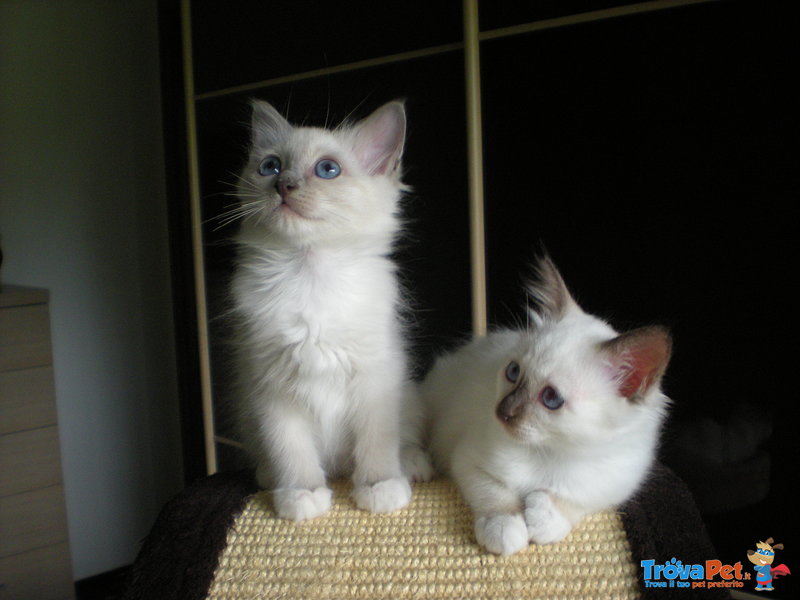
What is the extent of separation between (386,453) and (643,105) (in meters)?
0.90

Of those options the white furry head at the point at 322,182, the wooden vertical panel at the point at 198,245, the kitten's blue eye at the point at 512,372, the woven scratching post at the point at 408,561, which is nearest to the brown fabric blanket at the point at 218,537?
the woven scratching post at the point at 408,561

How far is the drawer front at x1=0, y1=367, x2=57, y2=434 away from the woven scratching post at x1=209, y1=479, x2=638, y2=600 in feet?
3.72

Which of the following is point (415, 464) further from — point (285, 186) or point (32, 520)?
point (32, 520)

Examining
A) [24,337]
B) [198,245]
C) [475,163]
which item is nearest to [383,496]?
[475,163]

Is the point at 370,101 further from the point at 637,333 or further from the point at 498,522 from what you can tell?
the point at 498,522

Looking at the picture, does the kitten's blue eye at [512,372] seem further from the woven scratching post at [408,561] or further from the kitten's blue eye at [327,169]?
the kitten's blue eye at [327,169]

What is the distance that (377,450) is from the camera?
105 centimetres

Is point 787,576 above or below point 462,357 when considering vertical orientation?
below

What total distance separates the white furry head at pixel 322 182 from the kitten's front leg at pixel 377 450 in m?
0.33

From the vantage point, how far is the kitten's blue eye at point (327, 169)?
3.52 ft

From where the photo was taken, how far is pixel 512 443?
0.95m

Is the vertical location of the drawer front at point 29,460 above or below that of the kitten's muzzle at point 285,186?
below

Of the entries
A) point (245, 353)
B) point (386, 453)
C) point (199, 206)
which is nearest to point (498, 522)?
point (386, 453)

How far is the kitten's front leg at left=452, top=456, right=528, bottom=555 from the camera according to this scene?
85 cm
